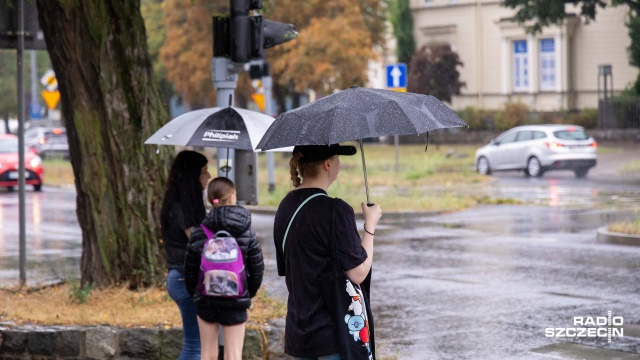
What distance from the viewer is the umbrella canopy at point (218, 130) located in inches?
287

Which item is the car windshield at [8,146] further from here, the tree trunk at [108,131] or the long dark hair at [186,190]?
the long dark hair at [186,190]

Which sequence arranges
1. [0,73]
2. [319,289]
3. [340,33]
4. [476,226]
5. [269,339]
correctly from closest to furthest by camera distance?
[319,289] < [269,339] < [476,226] < [340,33] < [0,73]

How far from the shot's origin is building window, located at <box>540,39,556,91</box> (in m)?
48.3

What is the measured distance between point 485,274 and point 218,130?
20.6ft

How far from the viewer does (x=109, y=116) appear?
10.0 metres

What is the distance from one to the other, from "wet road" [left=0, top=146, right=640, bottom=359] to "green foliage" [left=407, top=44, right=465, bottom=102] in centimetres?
2589

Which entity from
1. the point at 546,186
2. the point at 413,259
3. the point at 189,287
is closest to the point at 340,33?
the point at 546,186

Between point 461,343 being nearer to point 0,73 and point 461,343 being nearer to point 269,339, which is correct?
point 269,339

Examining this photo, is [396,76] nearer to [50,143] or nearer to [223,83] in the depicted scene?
[223,83]

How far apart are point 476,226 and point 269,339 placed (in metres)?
10.6

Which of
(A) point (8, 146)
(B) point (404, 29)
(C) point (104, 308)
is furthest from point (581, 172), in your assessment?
(C) point (104, 308)

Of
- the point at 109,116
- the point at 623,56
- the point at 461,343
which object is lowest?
the point at 461,343

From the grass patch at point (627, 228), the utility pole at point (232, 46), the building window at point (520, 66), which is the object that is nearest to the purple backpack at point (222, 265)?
the utility pole at point (232, 46)

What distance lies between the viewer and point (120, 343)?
852 cm
